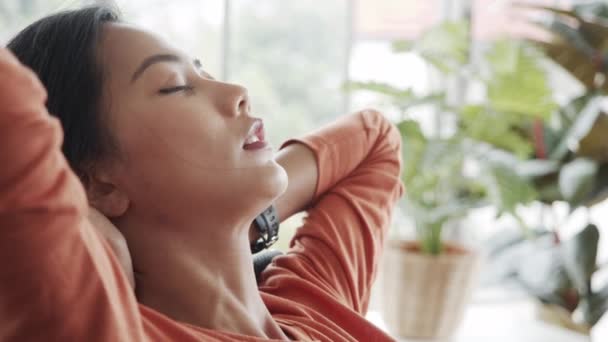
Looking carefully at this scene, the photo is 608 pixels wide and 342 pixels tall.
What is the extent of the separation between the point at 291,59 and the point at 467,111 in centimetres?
89

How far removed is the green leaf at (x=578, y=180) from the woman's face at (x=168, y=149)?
2106 mm

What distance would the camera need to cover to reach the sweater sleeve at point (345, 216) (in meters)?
1.31

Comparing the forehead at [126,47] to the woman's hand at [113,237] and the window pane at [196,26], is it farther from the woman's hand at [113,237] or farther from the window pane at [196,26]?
the window pane at [196,26]

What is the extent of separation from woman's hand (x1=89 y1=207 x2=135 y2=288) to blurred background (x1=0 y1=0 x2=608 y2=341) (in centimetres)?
182

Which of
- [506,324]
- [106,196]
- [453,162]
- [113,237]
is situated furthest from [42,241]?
[506,324]

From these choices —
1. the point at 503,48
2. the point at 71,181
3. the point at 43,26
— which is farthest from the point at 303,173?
the point at 503,48

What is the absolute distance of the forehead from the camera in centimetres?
106

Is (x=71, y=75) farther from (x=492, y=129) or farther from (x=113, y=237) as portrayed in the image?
(x=492, y=129)

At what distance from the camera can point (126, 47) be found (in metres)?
1.07

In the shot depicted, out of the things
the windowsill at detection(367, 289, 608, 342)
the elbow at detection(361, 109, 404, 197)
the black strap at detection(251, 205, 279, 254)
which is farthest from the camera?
the windowsill at detection(367, 289, 608, 342)

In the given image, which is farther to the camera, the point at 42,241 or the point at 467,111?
the point at 467,111

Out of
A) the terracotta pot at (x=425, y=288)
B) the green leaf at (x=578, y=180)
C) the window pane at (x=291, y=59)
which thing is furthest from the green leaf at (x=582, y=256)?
the window pane at (x=291, y=59)

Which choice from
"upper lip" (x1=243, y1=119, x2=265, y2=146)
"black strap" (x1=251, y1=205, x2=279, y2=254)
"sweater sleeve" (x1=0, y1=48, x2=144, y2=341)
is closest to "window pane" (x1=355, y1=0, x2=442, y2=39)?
"black strap" (x1=251, y1=205, x2=279, y2=254)

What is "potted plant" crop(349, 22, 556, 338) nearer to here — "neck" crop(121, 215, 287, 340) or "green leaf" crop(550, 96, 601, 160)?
"green leaf" crop(550, 96, 601, 160)
